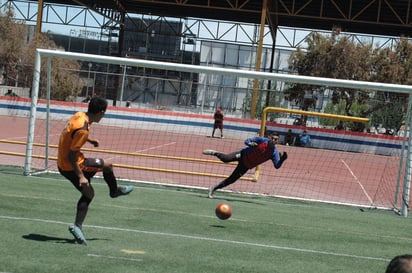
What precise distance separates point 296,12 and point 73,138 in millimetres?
31568

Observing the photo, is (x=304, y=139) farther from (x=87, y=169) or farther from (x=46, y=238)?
(x=46, y=238)

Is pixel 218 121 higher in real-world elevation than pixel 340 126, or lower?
lower

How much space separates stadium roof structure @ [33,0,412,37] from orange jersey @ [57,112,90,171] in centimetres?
2871

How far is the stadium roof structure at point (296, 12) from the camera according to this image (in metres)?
36.7

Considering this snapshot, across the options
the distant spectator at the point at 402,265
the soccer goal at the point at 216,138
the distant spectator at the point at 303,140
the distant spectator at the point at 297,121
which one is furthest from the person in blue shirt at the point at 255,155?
the distant spectator at the point at 402,265

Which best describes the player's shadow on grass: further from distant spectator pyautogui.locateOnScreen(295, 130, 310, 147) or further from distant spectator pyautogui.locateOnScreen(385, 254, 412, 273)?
distant spectator pyautogui.locateOnScreen(295, 130, 310, 147)

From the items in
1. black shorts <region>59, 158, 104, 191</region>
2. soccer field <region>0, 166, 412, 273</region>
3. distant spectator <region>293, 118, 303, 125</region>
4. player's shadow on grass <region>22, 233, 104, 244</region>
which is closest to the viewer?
soccer field <region>0, 166, 412, 273</region>

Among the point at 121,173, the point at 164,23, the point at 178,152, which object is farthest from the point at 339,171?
the point at 164,23

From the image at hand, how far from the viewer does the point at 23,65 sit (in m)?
36.7

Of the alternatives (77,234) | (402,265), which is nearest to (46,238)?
(77,234)

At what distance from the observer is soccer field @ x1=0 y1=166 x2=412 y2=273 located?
6555 millimetres

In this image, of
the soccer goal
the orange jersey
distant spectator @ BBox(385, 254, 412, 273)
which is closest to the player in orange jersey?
the orange jersey

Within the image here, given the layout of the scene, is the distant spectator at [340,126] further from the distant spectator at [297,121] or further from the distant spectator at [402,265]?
the distant spectator at [402,265]

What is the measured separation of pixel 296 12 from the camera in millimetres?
36719
